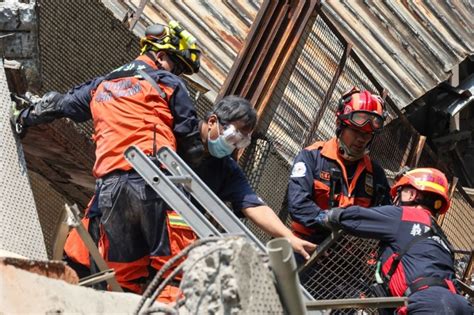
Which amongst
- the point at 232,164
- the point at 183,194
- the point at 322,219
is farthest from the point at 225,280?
the point at 322,219

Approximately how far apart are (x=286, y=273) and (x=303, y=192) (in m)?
3.37

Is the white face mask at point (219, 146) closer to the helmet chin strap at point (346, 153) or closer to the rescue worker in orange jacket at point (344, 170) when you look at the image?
the rescue worker in orange jacket at point (344, 170)

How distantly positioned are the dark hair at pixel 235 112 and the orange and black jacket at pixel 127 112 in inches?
6.0

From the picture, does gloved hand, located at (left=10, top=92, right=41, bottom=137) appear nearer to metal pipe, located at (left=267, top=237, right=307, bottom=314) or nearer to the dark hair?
the dark hair

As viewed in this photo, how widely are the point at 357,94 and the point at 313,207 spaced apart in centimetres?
88

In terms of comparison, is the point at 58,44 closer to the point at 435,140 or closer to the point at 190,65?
the point at 190,65

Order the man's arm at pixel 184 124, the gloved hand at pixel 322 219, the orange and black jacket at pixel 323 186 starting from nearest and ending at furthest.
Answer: the man's arm at pixel 184 124
the gloved hand at pixel 322 219
the orange and black jacket at pixel 323 186

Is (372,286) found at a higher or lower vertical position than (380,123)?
lower

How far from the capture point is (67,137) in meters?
7.59

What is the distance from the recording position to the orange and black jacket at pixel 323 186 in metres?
7.45

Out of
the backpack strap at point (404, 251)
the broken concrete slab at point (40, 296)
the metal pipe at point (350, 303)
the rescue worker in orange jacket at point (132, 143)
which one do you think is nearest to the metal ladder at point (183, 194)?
the metal pipe at point (350, 303)

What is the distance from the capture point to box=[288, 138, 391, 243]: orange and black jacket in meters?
7.45

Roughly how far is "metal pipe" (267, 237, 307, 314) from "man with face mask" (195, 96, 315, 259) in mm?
2589

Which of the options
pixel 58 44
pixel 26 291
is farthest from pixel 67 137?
pixel 26 291
